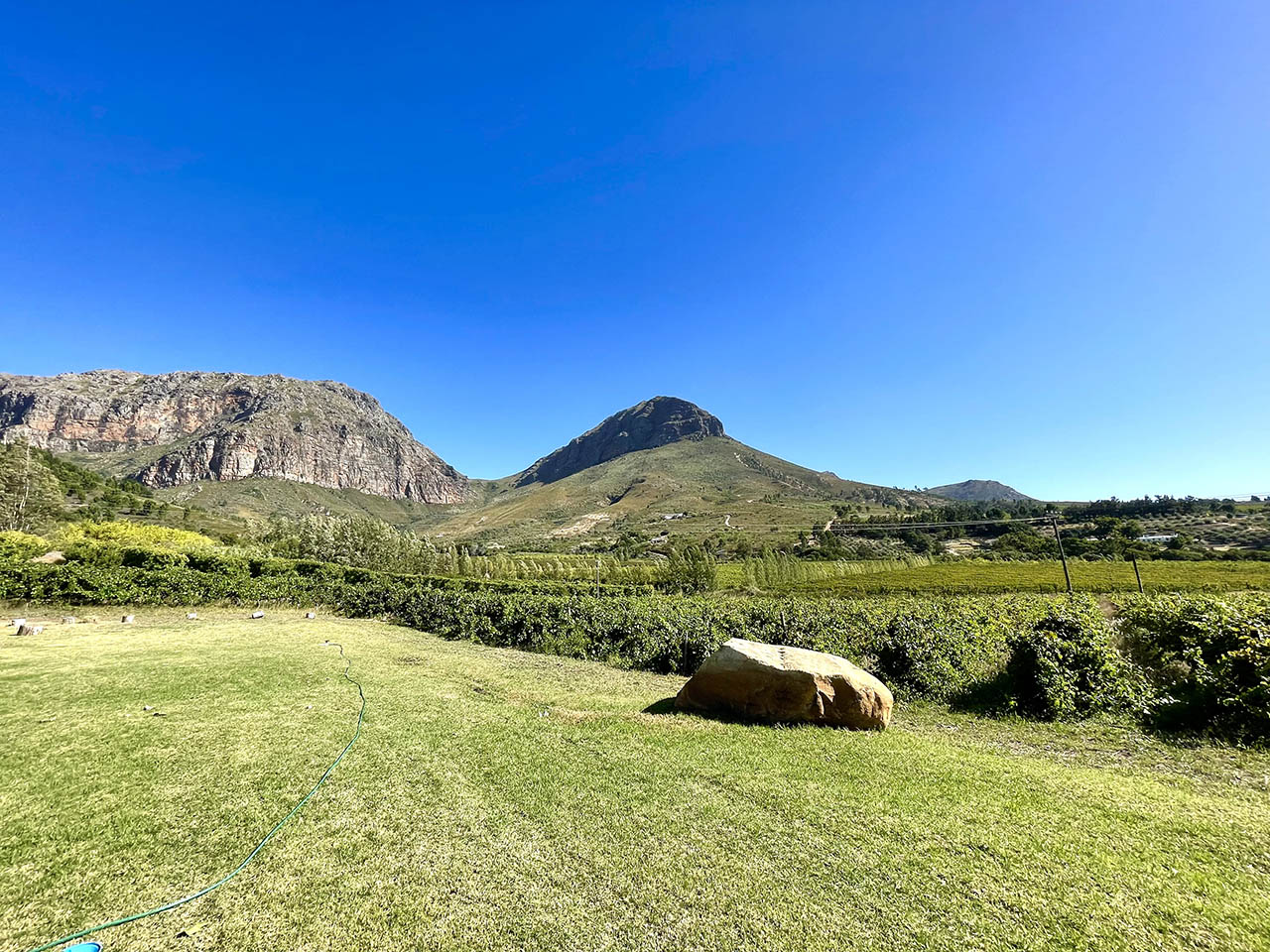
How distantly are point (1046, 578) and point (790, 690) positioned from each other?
4324 centimetres

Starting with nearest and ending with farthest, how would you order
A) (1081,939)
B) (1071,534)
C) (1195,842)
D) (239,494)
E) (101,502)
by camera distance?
(1081,939), (1195,842), (101,502), (1071,534), (239,494)

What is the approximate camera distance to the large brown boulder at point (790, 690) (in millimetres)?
7219

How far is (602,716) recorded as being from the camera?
7.75m

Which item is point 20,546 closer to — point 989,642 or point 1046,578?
point 989,642

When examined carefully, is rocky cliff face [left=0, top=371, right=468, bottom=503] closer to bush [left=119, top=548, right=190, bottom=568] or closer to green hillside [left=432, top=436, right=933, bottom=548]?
green hillside [left=432, top=436, right=933, bottom=548]

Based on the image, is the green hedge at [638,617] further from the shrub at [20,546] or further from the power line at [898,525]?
the power line at [898,525]

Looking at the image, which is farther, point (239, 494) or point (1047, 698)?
point (239, 494)

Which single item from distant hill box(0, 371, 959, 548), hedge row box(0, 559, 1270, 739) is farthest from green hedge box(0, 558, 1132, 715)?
distant hill box(0, 371, 959, 548)

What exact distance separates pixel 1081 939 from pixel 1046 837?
1338 millimetres

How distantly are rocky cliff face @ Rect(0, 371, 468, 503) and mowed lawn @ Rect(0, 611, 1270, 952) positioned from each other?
187 meters

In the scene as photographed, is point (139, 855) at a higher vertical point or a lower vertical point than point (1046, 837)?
higher

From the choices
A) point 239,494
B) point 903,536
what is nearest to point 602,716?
point 903,536

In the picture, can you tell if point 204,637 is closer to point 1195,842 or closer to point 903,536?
point 1195,842

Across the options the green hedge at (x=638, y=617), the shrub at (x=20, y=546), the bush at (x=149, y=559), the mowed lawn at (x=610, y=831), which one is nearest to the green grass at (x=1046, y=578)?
the green hedge at (x=638, y=617)
